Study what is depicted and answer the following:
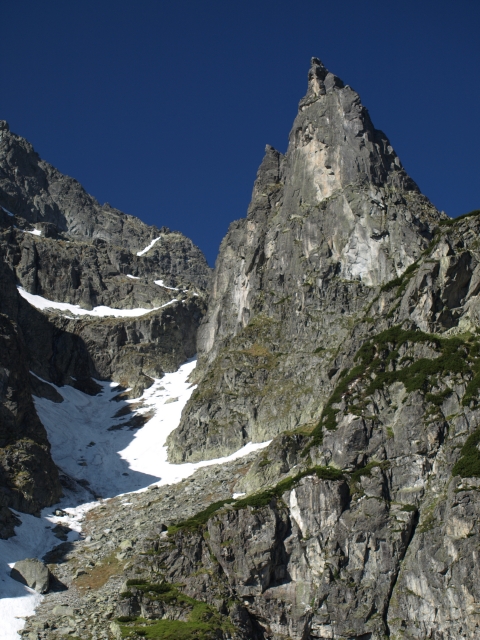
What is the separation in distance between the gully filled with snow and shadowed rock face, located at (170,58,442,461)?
7.21 meters

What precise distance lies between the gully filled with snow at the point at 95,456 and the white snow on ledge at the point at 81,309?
28008 millimetres

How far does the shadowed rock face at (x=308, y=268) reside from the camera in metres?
97.6

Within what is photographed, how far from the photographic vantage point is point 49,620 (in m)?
52.8

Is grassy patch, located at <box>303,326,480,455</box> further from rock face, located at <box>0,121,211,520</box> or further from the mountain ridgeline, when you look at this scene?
rock face, located at <box>0,121,211,520</box>

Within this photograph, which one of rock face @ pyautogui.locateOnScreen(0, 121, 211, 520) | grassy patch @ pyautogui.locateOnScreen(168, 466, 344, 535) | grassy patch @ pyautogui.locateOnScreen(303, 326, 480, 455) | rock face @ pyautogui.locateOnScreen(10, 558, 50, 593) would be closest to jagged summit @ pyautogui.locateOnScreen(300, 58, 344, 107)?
rock face @ pyautogui.locateOnScreen(0, 121, 211, 520)

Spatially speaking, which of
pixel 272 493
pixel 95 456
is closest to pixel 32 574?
pixel 272 493

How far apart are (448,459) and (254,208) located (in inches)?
3874

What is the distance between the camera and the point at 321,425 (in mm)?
61000

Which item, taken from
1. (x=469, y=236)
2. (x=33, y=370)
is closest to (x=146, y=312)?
(x=33, y=370)

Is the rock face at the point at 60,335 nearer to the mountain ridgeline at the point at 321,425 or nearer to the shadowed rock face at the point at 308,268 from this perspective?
the mountain ridgeline at the point at 321,425

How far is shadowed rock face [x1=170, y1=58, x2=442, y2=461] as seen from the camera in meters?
97.6

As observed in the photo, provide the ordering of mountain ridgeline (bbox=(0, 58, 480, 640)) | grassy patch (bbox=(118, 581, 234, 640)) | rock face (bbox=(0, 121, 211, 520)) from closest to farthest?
grassy patch (bbox=(118, 581, 234, 640)), mountain ridgeline (bbox=(0, 58, 480, 640)), rock face (bbox=(0, 121, 211, 520))

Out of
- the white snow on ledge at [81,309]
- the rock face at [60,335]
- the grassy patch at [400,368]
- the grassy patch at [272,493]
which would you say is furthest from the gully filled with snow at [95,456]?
the grassy patch at [400,368]

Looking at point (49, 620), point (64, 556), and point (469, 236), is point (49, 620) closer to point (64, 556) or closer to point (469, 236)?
point (64, 556)
